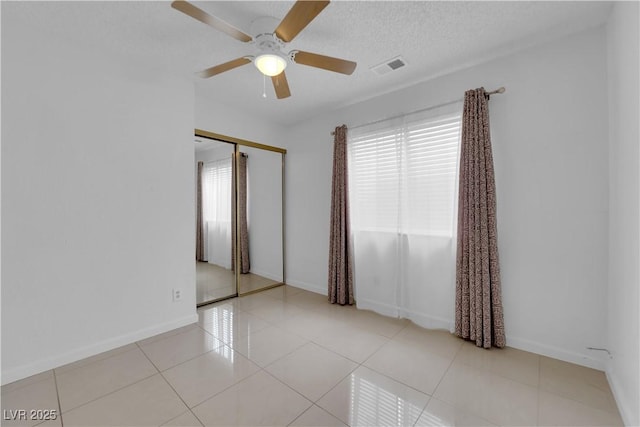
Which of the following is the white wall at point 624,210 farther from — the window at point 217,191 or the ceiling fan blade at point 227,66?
the window at point 217,191

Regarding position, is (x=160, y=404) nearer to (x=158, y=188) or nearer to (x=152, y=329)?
(x=152, y=329)

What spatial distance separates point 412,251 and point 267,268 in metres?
2.24

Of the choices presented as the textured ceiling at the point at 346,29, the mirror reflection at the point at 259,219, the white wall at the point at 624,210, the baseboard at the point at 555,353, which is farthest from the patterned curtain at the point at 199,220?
the white wall at the point at 624,210

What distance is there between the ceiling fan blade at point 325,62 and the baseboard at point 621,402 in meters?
2.55

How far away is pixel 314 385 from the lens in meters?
1.82

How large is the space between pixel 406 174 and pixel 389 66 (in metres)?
1.06

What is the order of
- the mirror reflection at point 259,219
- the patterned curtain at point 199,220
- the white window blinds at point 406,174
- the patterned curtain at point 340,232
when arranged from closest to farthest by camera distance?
1. the white window blinds at point 406,174
2. the patterned curtain at point 199,220
3. the patterned curtain at point 340,232
4. the mirror reflection at point 259,219

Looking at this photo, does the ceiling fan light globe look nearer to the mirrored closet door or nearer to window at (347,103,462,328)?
window at (347,103,462,328)

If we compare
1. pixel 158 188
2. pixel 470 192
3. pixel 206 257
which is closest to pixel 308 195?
pixel 206 257

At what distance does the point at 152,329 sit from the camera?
2539 millimetres

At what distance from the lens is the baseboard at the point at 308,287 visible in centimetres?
379

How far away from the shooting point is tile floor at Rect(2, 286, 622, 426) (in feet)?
5.06

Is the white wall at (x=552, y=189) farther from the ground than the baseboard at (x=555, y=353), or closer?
farther from the ground

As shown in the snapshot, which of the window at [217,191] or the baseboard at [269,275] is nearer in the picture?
the window at [217,191]
